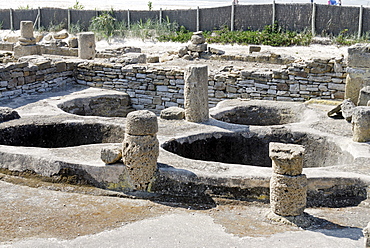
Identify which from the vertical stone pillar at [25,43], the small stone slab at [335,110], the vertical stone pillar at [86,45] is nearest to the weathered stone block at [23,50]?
the vertical stone pillar at [25,43]

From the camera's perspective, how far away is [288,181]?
26.4 feet

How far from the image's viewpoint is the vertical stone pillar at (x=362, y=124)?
10570 mm

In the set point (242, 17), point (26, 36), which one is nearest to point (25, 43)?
point (26, 36)

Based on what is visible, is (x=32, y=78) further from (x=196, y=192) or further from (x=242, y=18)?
(x=242, y=18)

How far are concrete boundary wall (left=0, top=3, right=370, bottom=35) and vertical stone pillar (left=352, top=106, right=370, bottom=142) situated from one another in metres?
15.4

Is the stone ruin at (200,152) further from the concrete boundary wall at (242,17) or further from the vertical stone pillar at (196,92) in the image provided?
the concrete boundary wall at (242,17)

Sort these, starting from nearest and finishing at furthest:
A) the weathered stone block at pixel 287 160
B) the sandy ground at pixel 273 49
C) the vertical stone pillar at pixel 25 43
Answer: the weathered stone block at pixel 287 160 → the vertical stone pillar at pixel 25 43 → the sandy ground at pixel 273 49

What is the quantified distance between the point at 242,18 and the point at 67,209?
20830 millimetres

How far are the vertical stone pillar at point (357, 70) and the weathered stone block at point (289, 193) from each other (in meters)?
5.73

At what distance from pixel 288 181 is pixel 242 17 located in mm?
20703

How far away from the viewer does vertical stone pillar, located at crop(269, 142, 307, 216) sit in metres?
8.00

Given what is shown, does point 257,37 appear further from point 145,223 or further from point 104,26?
point 145,223

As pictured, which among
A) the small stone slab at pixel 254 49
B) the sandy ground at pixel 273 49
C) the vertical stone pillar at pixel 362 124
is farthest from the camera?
the sandy ground at pixel 273 49

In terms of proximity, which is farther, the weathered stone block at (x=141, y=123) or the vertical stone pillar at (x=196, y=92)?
the vertical stone pillar at (x=196, y=92)
